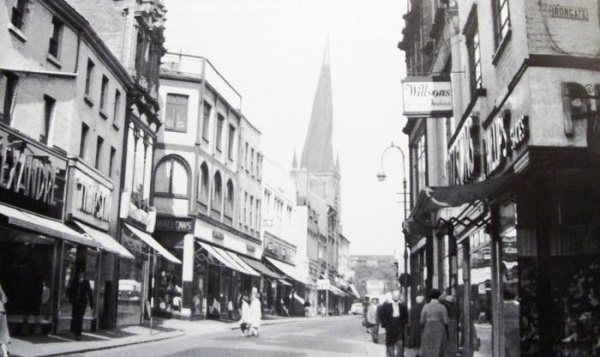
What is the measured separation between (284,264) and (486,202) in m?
46.5

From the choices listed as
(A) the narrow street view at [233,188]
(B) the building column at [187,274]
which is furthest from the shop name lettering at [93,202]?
(B) the building column at [187,274]

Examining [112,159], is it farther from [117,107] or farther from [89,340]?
[89,340]

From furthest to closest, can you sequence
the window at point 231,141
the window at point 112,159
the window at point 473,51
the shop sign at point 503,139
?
the window at point 231,141
the window at point 112,159
the window at point 473,51
the shop sign at point 503,139

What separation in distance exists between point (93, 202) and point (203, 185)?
15133 millimetres

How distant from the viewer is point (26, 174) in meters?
18.1

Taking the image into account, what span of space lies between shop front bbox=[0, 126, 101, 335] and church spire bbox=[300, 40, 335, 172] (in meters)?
99.6

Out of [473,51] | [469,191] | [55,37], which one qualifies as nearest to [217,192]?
[55,37]

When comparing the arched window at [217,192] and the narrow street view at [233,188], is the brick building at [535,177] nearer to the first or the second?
the narrow street view at [233,188]

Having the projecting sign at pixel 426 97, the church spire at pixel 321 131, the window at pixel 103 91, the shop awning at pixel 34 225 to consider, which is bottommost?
the shop awning at pixel 34 225

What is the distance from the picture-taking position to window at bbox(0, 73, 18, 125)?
18.0 metres

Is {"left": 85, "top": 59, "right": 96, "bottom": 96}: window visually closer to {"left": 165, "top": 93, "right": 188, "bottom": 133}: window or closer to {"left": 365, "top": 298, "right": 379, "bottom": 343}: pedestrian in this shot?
{"left": 165, "top": 93, "right": 188, "bottom": 133}: window

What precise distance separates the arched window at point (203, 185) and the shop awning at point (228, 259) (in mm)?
2683

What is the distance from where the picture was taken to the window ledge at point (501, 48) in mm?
11610

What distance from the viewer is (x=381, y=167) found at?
1154 inches
